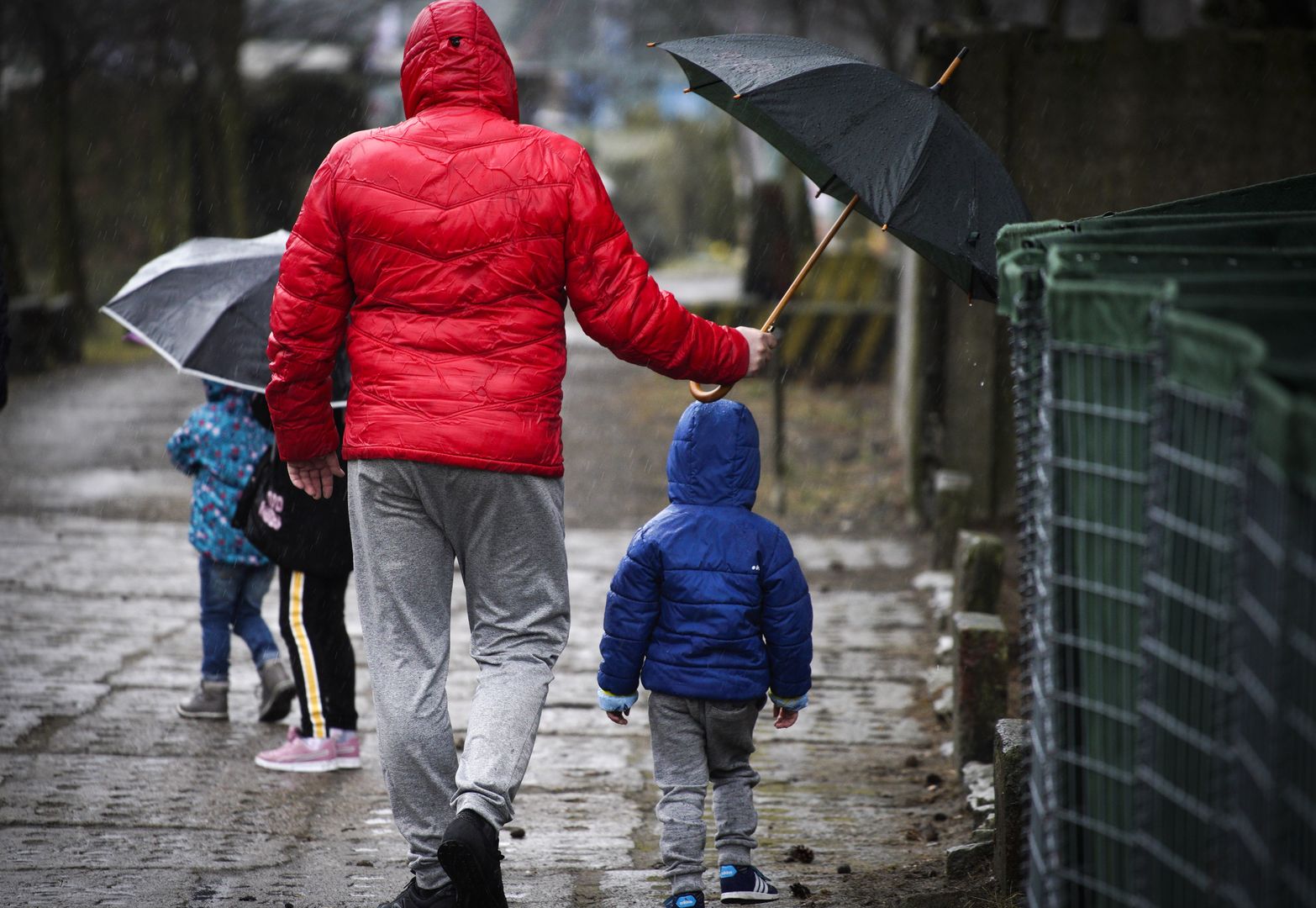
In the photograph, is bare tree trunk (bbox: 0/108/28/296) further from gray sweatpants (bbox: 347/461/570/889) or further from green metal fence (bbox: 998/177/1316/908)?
green metal fence (bbox: 998/177/1316/908)

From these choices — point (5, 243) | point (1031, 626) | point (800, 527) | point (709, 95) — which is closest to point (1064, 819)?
point (1031, 626)

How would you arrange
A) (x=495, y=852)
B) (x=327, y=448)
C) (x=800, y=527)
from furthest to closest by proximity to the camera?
1. (x=800, y=527)
2. (x=327, y=448)
3. (x=495, y=852)

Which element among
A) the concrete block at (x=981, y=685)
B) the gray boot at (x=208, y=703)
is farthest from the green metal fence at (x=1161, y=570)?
the gray boot at (x=208, y=703)

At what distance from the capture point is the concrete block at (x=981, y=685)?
5.10m

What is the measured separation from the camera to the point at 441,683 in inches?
146

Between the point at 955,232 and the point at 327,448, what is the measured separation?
5.81 feet

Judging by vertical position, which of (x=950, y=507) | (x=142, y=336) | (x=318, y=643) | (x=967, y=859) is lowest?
(x=967, y=859)

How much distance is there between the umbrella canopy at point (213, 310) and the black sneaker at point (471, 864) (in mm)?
1844

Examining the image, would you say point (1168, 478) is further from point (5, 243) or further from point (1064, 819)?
point (5, 243)

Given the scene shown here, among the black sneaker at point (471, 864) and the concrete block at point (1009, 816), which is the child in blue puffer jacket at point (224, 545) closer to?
the black sneaker at point (471, 864)

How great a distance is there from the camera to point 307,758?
17.2 feet

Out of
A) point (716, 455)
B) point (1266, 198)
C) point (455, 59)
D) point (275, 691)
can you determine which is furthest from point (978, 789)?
point (455, 59)

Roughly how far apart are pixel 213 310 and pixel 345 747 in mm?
1532

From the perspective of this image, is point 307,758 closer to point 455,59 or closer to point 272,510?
point 272,510
